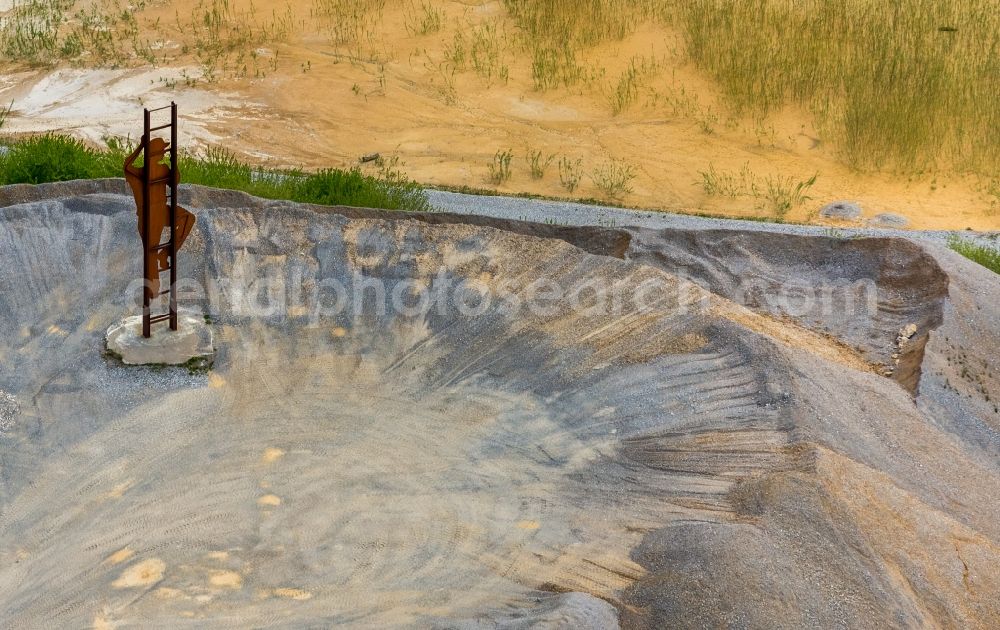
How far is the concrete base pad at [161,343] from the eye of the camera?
5027 mm

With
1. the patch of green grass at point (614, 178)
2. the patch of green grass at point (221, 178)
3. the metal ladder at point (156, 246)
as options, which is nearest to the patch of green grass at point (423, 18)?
the patch of green grass at point (614, 178)

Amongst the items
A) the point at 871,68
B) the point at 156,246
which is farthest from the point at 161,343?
the point at 871,68

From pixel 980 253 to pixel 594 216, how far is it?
300cm

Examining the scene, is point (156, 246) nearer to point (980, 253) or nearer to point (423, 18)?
point (980, 253)

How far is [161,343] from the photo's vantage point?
198 inches

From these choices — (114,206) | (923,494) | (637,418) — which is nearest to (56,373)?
(114,206)

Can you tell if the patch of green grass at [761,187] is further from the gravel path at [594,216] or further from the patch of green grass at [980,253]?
the patch of green grass at [980,253]

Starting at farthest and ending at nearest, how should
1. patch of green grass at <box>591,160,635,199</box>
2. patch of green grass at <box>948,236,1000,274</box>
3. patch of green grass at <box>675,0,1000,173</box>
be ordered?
patch of green grass at <box>675,0,1000,173</box> → patch of green grass at <box>591,160,635,199</box> → patch of green grass at <box>948,236,1000,274</box>

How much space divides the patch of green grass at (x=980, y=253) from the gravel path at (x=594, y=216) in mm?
131

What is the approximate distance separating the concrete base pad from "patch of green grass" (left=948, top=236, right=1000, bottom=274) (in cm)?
586

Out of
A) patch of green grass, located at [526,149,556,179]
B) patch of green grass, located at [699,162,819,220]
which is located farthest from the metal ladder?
patch of green grass, located at [699,162,819,220]

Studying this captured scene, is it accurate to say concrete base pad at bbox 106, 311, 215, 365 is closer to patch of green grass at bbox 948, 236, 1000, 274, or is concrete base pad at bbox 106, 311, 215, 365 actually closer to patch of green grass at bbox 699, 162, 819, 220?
patch of green grass at bbox 948, 236, 1000, 274

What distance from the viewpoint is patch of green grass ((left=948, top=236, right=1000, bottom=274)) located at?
8359 millimetres

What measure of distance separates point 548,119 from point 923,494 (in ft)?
27.2
